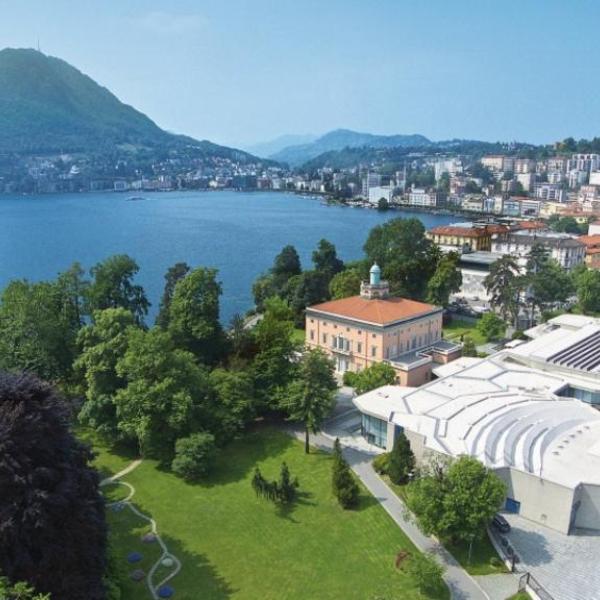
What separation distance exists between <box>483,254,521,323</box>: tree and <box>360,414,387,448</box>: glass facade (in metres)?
28.0

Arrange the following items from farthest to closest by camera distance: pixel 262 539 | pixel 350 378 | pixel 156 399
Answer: pixel 350 378 → pixel 156 399 → pixel 262 539

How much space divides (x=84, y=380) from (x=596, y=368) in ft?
117

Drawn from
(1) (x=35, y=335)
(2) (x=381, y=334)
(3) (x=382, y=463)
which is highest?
(1) (x=35, y=335)

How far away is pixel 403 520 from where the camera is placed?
27.2m

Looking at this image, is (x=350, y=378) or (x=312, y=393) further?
(x=350, y=378)

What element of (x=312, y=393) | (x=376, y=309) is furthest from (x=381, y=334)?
(x=312, y=393)

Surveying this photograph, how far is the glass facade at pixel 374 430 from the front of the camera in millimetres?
34250

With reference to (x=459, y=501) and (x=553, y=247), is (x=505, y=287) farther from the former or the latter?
(x=459, y=501)

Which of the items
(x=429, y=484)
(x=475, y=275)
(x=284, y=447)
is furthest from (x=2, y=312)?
(x=475, y=275)

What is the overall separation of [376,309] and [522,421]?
15957 millimetres

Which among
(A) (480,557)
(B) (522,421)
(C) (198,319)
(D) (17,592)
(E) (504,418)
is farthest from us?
(C) (198,319)

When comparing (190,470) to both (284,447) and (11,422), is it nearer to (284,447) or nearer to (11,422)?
(284,447)

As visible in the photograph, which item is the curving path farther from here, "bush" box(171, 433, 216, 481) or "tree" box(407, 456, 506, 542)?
"tree" box(407, 456, 506, 542)

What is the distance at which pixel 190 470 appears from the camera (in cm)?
3066
